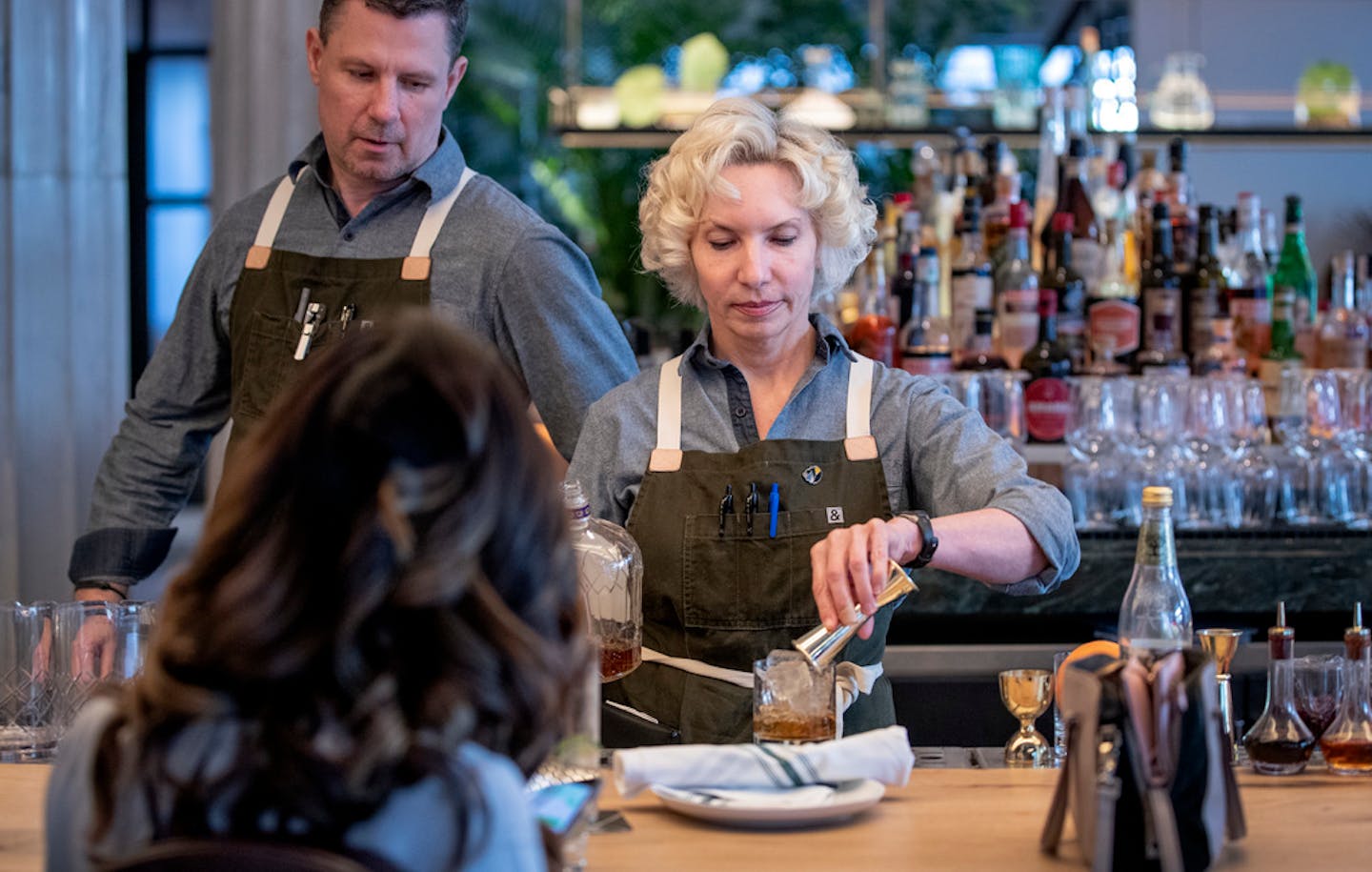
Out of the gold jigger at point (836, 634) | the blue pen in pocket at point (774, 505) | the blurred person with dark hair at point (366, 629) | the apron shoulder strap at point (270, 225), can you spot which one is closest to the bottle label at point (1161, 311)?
the blue pen in pocket at point (774, 505)

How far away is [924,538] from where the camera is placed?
171 cm

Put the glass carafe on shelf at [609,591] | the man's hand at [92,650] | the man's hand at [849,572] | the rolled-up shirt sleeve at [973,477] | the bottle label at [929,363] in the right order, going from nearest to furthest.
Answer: the man's hand at [849,572] → the man's hand at [92,650] → the glass carafe on shelf at [609,591] → the rolled-up shirt sleeve at [973,477] → the bottle label at [929,363]

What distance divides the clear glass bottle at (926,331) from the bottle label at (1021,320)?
126mm

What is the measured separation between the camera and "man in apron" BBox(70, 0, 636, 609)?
7.59 feet

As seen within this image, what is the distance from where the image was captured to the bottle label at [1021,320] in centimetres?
322

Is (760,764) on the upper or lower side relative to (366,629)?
lower

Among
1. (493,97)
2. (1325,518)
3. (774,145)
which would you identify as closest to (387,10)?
(774,145)

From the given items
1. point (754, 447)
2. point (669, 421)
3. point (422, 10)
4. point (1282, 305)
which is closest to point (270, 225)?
→ point (422, 10)

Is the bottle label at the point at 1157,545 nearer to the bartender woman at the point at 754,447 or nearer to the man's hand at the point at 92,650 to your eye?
the bartender woman at the point at 754,447

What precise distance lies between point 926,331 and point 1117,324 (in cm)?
39

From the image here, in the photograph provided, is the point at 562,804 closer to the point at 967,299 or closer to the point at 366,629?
the point at 366,629

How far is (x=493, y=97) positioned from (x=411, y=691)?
717 cm

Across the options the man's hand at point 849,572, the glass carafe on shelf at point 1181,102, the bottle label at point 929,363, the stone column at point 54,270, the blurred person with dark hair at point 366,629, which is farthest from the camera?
the glass carafe on shelf at point 1181,102

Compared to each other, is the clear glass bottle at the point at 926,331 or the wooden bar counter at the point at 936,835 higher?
the clear glass bottle at the point at 926,331
